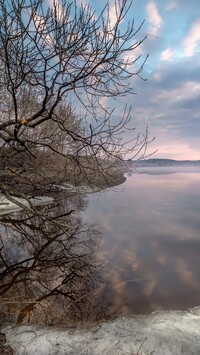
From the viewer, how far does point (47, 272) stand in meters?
8.21

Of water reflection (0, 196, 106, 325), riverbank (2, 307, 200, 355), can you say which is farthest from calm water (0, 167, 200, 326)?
riverbank (2, 307, 200, 355)

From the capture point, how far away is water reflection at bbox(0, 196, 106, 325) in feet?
19.6

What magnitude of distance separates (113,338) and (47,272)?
412 centimetres

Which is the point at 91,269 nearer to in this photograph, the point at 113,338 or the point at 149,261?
the point at 149,261

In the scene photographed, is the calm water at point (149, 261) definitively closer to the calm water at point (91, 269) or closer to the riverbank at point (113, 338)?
the calm water at point (91, 269)

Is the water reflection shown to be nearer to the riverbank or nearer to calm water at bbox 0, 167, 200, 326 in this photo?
calm water at bbox 0, 167, 200, 326

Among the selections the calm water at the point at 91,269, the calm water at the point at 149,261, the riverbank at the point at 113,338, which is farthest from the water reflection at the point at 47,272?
the riverbank at the point at 113,338

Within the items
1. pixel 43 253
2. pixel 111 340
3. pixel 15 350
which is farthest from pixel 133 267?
pixel 15 350

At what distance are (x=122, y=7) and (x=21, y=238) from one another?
9.48 metres

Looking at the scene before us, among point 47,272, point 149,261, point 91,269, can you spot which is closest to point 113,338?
point 47,272

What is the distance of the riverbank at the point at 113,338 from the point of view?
415cm

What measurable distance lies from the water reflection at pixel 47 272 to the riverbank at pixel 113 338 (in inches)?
33.2

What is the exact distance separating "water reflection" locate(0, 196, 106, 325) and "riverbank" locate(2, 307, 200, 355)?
0.84m

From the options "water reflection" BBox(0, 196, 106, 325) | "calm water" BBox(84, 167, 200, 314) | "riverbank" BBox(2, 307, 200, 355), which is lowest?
"calm water" BBox(84, 167, 200, 314)
